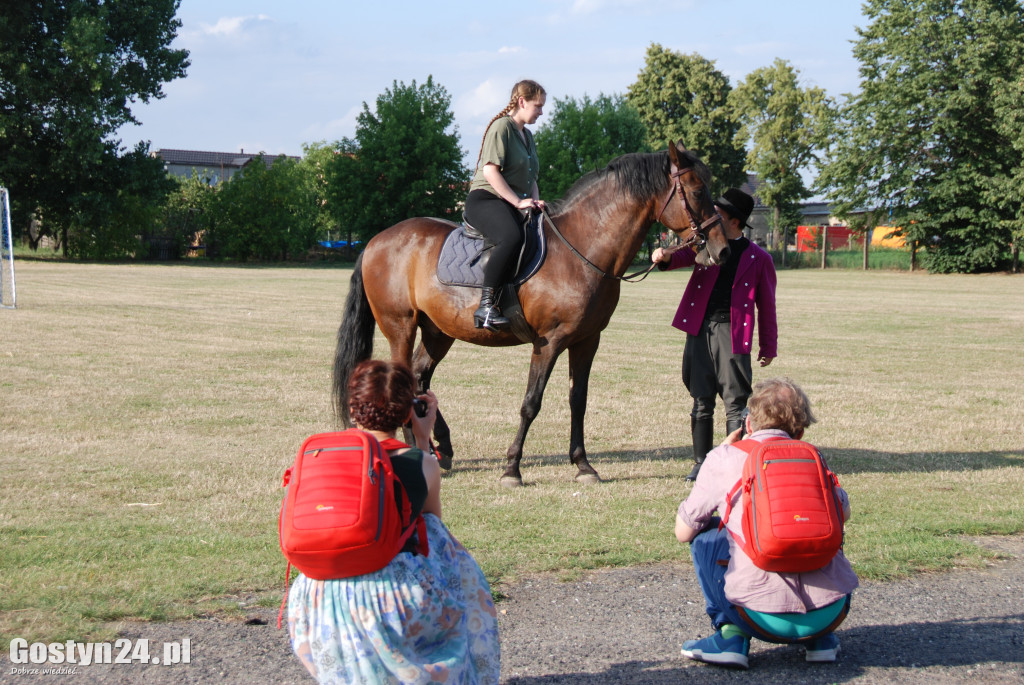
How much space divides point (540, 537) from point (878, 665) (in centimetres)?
235

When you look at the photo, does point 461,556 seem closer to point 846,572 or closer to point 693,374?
point 846,572

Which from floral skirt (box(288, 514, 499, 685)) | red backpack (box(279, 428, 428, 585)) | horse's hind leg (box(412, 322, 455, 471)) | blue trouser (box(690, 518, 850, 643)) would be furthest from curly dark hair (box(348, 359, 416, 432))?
horse's hind leg (box(412, 322, 455, 471))

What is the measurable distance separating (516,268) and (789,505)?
4.20 m

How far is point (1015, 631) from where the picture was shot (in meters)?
4.45

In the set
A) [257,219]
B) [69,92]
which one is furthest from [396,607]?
[257,219]

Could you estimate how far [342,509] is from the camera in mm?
2973

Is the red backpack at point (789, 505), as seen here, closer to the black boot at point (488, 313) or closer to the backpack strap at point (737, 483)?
the backpack strap at point (737, 483)

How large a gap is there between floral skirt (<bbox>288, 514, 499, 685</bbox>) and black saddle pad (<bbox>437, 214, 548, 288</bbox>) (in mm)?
4376

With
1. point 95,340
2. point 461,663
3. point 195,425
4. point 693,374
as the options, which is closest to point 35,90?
point 95,340

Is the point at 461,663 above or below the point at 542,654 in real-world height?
above

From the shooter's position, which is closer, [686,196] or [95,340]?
[686,196]

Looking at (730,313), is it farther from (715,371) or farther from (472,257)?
(472,257)

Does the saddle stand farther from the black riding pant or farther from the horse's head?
the black riding pant

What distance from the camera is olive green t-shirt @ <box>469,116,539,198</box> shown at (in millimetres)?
7238
